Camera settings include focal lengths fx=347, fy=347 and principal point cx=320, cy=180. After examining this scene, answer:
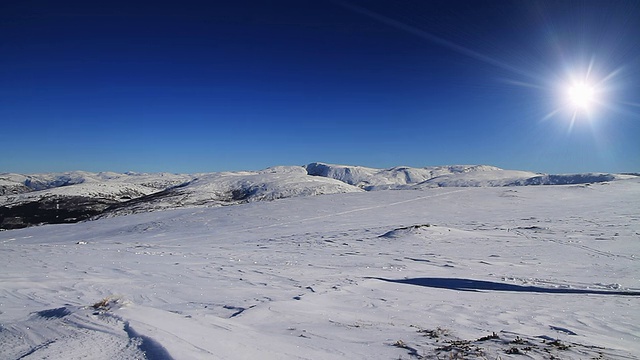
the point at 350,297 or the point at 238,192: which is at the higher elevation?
the point at 238,192

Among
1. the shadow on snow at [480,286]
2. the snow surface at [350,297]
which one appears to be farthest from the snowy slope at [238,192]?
the shadow on snow at [480,286]

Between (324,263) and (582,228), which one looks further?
(582,228)

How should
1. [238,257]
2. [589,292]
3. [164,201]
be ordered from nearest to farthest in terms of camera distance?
1. [589,292]
2. [238,257]
3. [164,201]

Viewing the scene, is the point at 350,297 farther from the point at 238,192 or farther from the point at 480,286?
the point at 238,192

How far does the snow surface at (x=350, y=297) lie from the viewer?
475 cm

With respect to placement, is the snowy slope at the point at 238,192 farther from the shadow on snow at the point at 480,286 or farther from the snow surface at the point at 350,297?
the shadow on snow at the point at 480,286

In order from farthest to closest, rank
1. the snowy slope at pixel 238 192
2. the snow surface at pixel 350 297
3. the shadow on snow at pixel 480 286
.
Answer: the snowy slope at pixel 238 192 → the shadow on snow at pixel 480 286 → the snow surface at pixel 350 297

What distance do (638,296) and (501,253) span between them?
24.6ft

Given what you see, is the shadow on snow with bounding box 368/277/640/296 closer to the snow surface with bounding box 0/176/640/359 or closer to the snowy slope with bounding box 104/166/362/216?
the snow surface with bounding box 0/176/640/359

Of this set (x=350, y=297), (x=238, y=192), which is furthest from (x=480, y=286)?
(x=238, y=192)

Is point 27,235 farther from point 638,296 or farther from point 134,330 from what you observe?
point 638,296

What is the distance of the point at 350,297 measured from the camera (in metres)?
9.11

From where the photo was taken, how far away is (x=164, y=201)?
9150 centimetres

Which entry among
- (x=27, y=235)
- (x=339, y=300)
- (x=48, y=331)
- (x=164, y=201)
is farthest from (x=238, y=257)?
(x=164, y=201)
